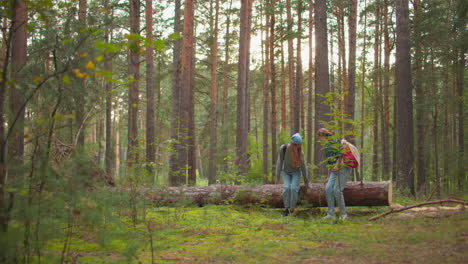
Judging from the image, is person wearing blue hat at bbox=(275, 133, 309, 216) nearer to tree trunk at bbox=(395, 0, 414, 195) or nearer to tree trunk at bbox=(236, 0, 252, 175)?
tree trunk at bbox=(395, 0, 414, 195)

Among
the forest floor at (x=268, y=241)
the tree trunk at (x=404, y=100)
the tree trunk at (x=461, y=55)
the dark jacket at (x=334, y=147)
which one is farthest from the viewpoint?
the tree trunk at (x=461, y=55)

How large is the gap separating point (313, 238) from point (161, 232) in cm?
250

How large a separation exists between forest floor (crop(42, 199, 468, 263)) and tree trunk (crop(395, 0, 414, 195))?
5.63m

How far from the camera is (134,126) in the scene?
14.5 meters

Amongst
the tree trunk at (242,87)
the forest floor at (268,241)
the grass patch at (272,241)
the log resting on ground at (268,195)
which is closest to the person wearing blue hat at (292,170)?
the log resting on ground at (268,195)

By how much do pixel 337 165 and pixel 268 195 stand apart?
2408mm

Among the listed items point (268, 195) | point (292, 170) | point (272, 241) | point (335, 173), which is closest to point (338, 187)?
point (335, 173)

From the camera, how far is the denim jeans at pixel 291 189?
27.3 feet

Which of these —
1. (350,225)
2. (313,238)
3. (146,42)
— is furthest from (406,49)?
(146,42)

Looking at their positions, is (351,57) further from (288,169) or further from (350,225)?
(350,225)

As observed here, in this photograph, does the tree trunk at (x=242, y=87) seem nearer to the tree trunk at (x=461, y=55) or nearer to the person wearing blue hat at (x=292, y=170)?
the person wearing blue hat at (x=292, y=170)

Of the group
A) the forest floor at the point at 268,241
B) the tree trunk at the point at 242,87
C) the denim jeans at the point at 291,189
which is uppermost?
the tree trunk at the point at 242,87

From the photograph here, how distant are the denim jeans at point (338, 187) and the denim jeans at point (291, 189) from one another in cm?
87

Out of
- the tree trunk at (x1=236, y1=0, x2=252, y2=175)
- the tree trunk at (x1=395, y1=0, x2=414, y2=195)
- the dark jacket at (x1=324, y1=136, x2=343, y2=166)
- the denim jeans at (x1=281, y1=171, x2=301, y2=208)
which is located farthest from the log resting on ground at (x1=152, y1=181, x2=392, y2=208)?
the tree trunk at (x1=236, y1=0, x2=252, y2=175)
